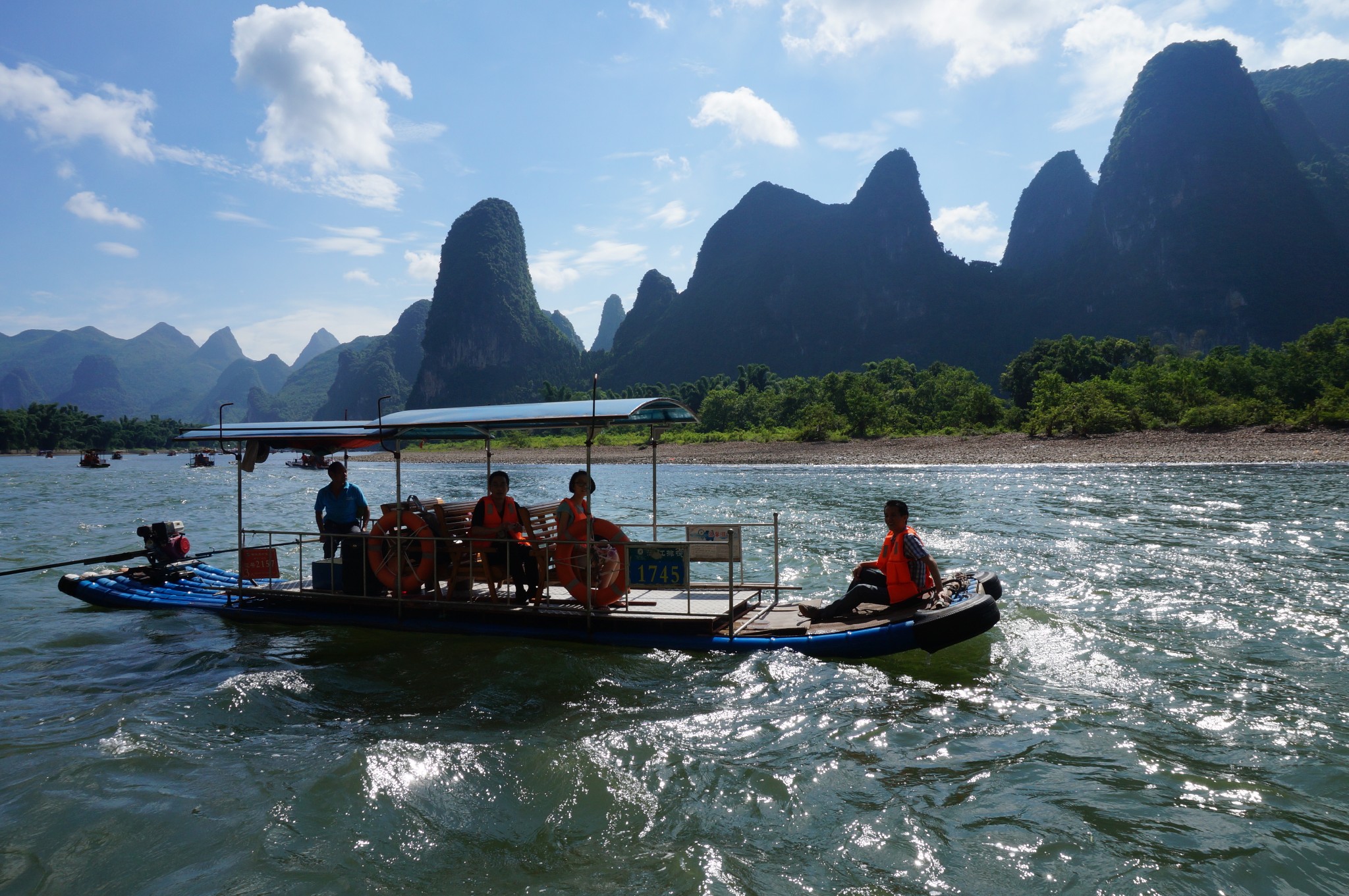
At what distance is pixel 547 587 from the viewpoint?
909 cm

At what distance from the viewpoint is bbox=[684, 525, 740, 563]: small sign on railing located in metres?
8.41

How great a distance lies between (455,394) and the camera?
165875 mm

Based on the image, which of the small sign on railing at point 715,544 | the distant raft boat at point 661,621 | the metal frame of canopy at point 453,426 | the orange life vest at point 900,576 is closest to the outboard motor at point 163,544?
the distant raft boat at point 661,621

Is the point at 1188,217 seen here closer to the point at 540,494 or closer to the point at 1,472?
the point at 540,494

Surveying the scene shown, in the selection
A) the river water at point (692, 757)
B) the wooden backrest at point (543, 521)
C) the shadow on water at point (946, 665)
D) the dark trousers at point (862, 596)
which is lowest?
the river water at point (692, 757)

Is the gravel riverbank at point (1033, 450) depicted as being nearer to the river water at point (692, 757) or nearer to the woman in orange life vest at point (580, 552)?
the river water at point (692, 757)

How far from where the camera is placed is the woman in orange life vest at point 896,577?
836cm

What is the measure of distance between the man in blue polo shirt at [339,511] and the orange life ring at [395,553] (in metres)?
0.42

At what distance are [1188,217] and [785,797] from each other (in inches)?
5646

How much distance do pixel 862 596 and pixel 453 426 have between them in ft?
17.9

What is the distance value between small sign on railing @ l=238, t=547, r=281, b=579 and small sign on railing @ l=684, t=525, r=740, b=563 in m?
5.53

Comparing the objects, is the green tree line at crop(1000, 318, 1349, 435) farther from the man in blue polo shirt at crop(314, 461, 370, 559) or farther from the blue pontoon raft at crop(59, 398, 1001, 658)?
the man in blue polo shirt at crop(314, 461, 370, 559)

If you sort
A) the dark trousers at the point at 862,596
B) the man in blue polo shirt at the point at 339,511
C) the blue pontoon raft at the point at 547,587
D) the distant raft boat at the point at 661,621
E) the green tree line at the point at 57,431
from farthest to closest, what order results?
the green tree line at the point at 57,431
the man in blue polo shirt at the point at 339,511
the dark trousers at the point at 862,596
the blue pontoon raft at the point at 547,587
the distant raft boat at the point at 661,621

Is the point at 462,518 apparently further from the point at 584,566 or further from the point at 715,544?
the point at 715,544
